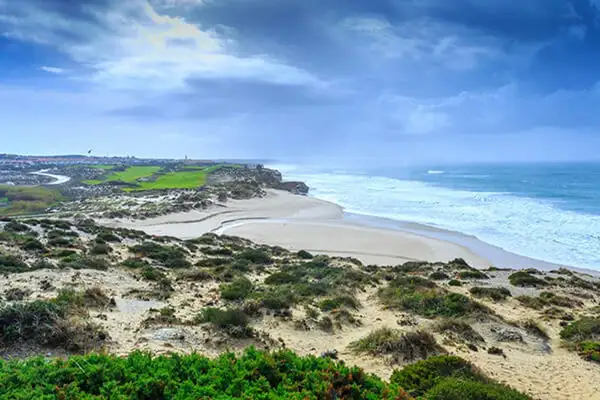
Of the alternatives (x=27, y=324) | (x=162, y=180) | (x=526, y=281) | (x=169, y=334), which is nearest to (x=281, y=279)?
(x=169, y=334)

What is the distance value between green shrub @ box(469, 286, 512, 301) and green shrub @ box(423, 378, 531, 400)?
9.65 meters

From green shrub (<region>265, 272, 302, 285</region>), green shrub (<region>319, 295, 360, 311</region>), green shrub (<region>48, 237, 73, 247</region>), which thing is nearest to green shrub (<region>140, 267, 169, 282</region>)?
green shrub (<region>265, 272, 302, 285</region>)

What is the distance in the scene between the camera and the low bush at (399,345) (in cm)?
849

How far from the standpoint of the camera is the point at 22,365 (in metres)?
5.13

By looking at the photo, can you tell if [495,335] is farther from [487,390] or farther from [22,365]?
[22,365]

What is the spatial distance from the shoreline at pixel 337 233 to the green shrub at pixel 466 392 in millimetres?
19127

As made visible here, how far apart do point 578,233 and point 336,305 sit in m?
30.6

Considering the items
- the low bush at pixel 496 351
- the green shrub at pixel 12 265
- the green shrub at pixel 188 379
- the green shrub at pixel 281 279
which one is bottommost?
the green shrub at pixel 281 279

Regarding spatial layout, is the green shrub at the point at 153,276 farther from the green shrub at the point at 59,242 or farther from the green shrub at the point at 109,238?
the green shrub at the point at 109,238

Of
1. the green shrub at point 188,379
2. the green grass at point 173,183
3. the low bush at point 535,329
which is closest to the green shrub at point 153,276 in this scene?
the green shrub at point 188,379

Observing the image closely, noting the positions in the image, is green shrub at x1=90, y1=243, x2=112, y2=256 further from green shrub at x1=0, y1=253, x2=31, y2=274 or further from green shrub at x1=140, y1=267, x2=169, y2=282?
green shrub at x1=140, y1=267, x2=169, y2=282

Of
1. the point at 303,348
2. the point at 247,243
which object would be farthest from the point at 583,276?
the point at 247,243

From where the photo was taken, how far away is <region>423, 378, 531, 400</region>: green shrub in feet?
18.6

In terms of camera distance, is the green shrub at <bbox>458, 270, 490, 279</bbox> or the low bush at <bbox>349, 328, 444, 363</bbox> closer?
the low bush at <bbox>349, 328, 444, 363</bbox>
